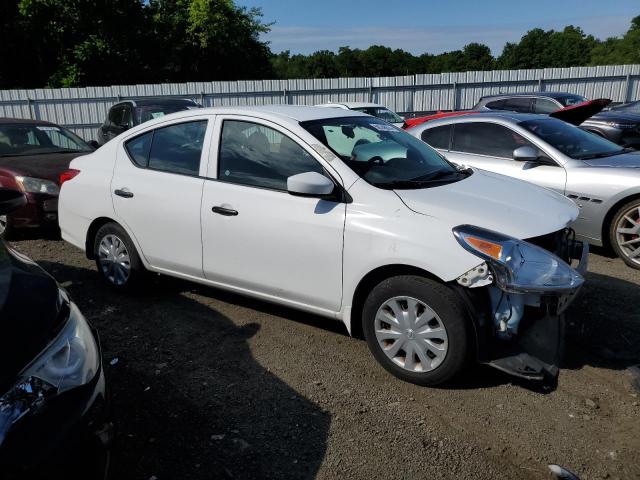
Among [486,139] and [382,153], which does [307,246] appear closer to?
[382,153]

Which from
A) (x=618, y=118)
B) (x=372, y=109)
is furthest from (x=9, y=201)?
(x=372, y=109)

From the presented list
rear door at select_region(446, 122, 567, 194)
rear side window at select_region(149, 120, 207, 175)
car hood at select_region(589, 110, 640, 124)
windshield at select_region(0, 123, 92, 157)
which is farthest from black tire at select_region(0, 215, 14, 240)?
car hood at select_region(589, 110, 640, 124)

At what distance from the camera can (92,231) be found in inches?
196

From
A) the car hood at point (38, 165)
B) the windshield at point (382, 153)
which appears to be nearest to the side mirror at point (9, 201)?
the windshield at point (382, 153)

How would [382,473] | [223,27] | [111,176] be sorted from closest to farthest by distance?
[382,473] < [111,176] < [223,27]

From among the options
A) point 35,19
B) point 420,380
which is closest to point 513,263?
point 420,380

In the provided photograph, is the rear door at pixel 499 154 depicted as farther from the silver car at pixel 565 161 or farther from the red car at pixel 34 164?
the red car at pixel 34 164

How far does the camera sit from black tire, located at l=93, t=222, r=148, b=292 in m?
4.69

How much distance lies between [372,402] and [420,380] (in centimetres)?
34

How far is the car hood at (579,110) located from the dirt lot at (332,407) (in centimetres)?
319

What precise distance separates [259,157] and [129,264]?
1.69 m

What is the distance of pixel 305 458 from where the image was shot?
271 cm

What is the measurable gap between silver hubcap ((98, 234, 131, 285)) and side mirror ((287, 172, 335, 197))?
2.05 metres

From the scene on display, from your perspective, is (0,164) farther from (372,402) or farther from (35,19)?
(35,19)
